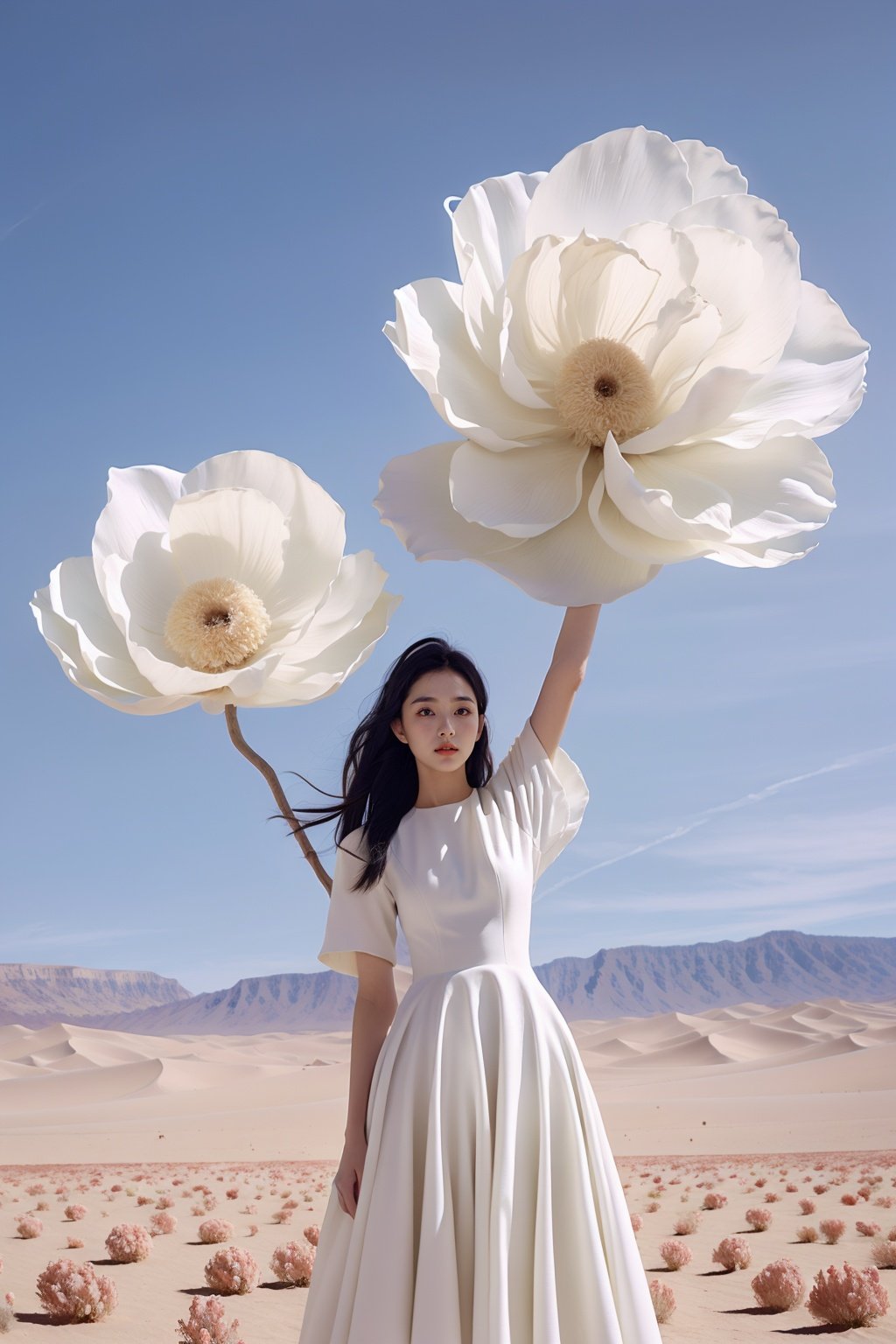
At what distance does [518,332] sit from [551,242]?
0.15 meters

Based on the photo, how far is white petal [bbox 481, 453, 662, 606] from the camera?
186 cm

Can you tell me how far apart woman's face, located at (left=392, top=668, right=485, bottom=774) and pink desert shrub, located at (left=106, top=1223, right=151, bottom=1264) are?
713 cm

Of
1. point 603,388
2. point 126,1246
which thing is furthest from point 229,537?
point 126,1246

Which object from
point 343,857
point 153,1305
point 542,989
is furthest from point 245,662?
point 153,1305

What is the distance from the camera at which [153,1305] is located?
7062 mm

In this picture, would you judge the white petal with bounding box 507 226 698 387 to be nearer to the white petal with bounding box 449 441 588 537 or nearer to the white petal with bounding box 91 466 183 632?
the white petal with bounding box 449 441 588 537

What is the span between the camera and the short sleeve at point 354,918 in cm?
288

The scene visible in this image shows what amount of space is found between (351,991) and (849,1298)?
7115 inches

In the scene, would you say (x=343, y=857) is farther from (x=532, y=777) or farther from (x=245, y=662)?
(x=245, y=662)

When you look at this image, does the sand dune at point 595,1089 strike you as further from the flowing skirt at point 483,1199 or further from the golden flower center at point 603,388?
the golden flower center at point 603,388

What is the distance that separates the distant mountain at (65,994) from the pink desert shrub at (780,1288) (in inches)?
5733

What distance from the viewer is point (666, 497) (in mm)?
1731

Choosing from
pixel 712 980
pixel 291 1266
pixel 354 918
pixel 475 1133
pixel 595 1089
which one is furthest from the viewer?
pixel 712 980

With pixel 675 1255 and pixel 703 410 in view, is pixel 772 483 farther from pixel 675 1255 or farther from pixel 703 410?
pixel 675 1255
